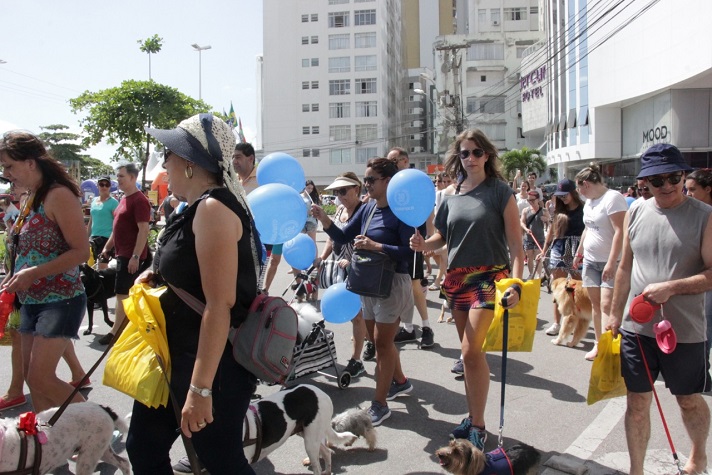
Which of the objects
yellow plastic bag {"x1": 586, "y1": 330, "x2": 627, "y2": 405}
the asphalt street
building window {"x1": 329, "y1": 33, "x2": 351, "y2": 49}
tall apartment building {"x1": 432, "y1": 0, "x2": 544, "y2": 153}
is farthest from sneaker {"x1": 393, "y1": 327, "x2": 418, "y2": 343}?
building window {"x1": 329, "y1": 33, "x2": 351, "y2": 49}

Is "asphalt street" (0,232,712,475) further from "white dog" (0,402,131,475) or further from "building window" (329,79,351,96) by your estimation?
"building window" (329,79,351,96)

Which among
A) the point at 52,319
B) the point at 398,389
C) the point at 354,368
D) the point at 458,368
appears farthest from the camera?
the point at 458,368

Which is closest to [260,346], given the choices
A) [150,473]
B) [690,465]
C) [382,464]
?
[150,473]

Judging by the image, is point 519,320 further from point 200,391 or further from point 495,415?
point 200,391

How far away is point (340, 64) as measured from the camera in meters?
67.6

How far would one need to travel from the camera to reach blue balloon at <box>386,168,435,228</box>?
14.8 feet

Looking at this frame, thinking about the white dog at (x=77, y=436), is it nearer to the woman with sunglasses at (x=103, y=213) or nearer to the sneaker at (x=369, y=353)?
the sneaker at (x=369, y=353)

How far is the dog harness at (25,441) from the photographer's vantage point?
291cm

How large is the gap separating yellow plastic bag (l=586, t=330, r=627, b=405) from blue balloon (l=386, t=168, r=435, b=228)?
1.65 meters

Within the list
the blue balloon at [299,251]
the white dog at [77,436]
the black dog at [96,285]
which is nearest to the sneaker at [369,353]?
the blue balloon at [299,251]

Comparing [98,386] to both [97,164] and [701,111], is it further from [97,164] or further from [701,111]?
[97,164]

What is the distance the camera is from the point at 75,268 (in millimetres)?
3672

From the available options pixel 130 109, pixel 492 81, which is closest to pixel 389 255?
pixel 130 109

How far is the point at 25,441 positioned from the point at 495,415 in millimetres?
3247
